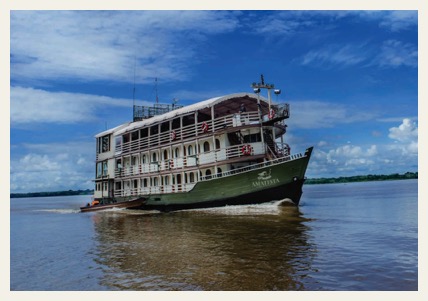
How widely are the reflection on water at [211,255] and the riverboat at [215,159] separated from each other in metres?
3.79

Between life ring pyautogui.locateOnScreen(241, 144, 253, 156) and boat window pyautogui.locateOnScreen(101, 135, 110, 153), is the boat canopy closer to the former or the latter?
life ring pyautogui.locateOnScreen(241, 144, 253, 156)

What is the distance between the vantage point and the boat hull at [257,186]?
1870cm

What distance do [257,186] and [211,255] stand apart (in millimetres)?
10447

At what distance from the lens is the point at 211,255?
9258 mm

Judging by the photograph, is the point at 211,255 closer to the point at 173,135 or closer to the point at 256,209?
the point at 256,209

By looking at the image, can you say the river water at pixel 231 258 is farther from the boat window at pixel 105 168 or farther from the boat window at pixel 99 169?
the boat window at pixel 99 169

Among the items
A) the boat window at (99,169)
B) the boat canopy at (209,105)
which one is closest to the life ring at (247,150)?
the boat canopy at (209,105)

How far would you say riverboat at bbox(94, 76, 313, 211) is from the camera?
19.3 m

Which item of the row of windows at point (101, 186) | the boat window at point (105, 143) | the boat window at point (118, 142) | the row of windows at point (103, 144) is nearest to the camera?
the boat window at point (118, 142)

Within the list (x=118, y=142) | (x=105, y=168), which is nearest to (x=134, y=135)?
(x=118, y=142)

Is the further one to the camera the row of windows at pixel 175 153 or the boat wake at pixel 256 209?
the row of windows at pixel 175 153
